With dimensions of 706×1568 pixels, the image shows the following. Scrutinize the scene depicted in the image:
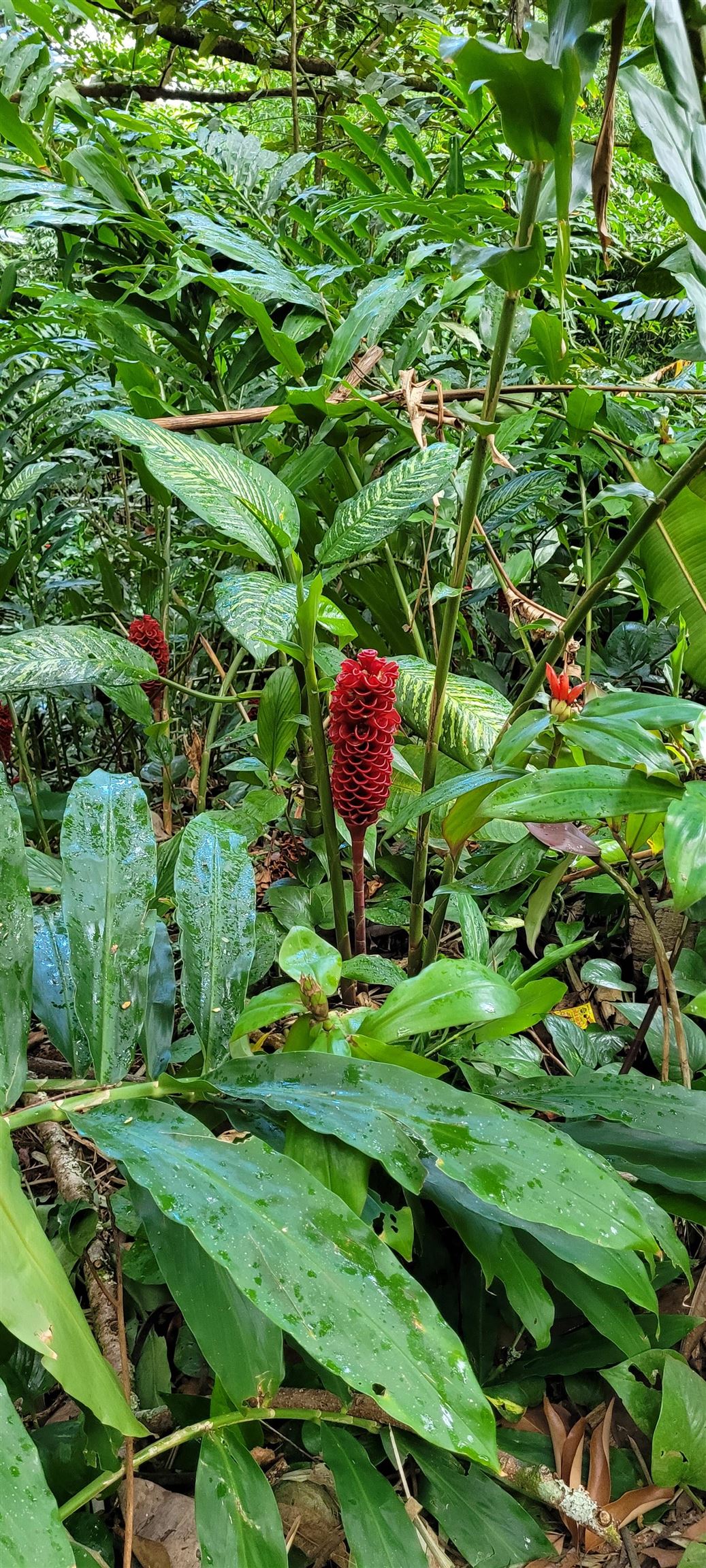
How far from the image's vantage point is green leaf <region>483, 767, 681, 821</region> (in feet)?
1.63

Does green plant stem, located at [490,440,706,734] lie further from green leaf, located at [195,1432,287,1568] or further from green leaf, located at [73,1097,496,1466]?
green leaf, located at [195,1432,287,1568]

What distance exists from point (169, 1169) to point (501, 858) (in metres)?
0.38

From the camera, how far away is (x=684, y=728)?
809 millimetres

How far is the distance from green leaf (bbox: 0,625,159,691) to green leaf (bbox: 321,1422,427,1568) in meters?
0.54

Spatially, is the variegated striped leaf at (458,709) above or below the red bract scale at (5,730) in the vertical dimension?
above

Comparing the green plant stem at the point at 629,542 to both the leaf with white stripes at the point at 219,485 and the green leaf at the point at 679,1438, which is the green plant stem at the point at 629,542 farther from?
the green leaf at the point at 679,1438

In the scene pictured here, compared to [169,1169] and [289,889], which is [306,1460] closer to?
[169,1169]

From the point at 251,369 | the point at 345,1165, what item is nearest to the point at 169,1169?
the point at 345,1165

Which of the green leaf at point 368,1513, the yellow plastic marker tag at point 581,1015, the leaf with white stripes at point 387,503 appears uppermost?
the leaf with white stripes at point 387,503

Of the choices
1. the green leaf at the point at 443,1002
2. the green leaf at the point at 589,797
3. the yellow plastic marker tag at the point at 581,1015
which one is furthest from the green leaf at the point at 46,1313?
the yellow plastic marker tag at the point at 581,1015

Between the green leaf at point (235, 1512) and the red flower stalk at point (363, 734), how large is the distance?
41cm

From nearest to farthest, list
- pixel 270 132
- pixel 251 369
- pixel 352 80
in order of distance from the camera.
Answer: pixel 251 369, pixel 352 80, pixel 270 132

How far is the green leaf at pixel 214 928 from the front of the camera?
0.60 m

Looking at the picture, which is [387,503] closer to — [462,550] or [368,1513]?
[462,550]
